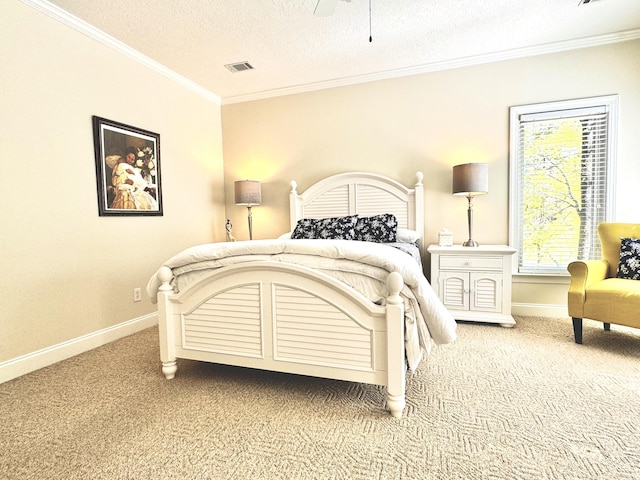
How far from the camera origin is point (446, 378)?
81.5 inches

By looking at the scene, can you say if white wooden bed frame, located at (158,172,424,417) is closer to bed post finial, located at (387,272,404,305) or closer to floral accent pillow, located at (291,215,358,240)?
bed post finial, located at (387,272,404,305)

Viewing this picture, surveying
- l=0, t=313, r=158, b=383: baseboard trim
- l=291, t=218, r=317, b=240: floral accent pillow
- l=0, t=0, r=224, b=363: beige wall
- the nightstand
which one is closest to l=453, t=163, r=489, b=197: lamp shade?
the nightstand

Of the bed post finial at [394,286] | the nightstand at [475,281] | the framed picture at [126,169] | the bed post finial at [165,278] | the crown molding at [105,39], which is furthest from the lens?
the nightstand at [475,281]

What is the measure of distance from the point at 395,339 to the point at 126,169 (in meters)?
2.78

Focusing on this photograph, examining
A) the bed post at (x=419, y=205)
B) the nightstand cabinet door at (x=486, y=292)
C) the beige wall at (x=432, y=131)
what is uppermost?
the beige wall at (x=432, y=131)

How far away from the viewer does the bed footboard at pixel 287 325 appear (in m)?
1.65

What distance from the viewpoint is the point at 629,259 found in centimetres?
260

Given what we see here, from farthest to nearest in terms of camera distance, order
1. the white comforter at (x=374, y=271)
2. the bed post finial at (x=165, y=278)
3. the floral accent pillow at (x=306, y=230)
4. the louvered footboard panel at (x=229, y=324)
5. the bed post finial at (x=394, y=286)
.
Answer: the floral accent pillow at (x=306, y=230), the bed post finial at (x=165, y=278), the louvered footboard panel at (x=229, y=324), the white comforter at (x=374, y=271), the bed post finial at (x=394, y=286)

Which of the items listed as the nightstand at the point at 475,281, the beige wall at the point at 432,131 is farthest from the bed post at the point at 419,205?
the nightstand at the point at 475,281

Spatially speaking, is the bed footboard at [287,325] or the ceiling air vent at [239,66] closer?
the bed footboard at [287,325]

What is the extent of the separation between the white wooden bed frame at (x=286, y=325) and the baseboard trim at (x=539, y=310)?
2.36 metres

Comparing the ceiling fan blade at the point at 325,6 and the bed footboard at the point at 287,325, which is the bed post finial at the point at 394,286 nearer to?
the bed footboard at the point at 287,325

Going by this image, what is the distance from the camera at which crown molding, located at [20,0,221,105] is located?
2422 mm

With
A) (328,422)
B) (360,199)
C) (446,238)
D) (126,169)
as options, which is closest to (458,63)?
(360,199)
